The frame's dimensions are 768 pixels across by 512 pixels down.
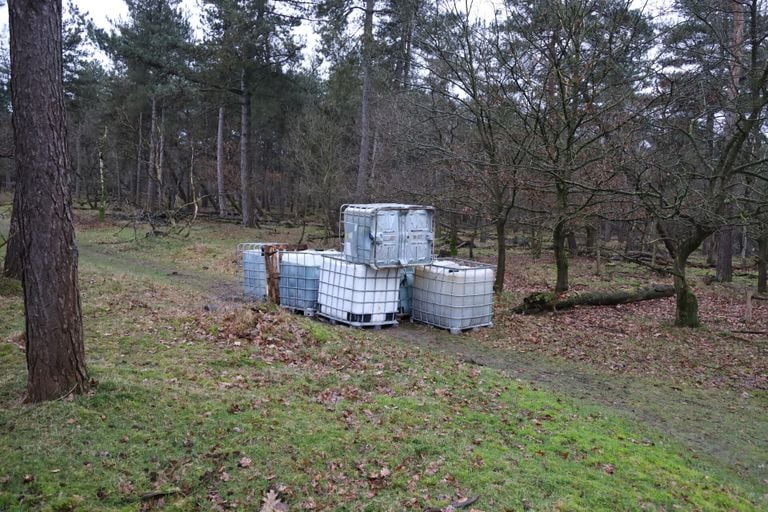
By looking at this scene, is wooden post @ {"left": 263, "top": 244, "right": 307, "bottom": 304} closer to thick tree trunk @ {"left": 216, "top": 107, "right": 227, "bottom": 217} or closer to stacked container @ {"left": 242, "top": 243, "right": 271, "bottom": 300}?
stacked container @ {"left": 242, "top": 243, "right": 271, "bottom": 300}

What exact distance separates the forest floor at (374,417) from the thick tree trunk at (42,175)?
0.78 m

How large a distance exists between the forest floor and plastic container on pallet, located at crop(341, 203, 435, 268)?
4.82ft

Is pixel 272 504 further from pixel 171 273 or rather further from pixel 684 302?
pixel 171 273

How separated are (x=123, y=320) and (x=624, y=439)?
7.07 meters

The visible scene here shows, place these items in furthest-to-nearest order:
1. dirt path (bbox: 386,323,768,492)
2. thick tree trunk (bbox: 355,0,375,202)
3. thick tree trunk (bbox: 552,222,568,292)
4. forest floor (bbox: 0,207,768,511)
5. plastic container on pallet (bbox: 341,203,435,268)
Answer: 1. thick tree trunk (bbox: 355,0,375,202)
2. thick tree trunk (bbox: 552,222,568,292)
3. plastic container on pallet (bbox: 341,203,435,268)
4. dirt path (bbox: 386,323,768,492)
5. forest floor (bbox: 0,207,768,511)

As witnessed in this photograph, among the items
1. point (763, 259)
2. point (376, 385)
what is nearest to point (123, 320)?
point (376, 385)

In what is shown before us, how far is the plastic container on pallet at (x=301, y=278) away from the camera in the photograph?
472 inches

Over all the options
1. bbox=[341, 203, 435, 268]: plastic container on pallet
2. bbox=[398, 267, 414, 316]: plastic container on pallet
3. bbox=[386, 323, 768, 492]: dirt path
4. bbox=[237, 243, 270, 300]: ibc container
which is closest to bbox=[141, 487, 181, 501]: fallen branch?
bbox=[386, 323, 768, 492]: dirt path

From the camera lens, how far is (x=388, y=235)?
420 inches

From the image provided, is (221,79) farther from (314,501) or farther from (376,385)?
(314,501)

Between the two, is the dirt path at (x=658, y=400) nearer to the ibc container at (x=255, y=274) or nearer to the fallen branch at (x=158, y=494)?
the ibc container at (x=255, y=274)

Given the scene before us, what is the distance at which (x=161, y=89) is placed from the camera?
2819cm

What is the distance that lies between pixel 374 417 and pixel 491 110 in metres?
9.52

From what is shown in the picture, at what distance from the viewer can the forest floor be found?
422 centimetres
